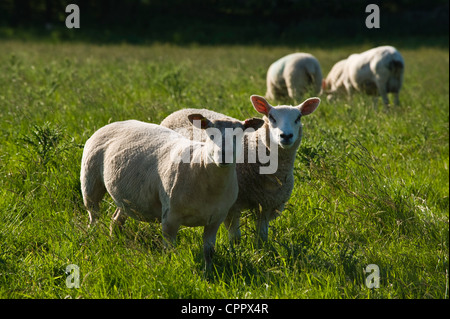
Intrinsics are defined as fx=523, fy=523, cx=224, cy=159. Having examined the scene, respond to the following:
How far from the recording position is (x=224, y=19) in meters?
32.5

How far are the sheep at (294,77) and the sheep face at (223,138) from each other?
584cm

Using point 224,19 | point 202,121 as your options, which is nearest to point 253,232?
point 202,121

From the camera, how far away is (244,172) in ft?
13.1

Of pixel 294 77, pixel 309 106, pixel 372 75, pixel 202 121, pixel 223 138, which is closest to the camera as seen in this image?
pixel 223 138

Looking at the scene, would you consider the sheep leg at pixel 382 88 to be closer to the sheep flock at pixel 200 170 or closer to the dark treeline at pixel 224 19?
the sheep flock at pixel 200 170

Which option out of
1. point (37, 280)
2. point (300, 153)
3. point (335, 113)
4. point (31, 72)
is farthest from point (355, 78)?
point (37, 280)

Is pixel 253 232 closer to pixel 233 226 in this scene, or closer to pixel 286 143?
pixel 233 226

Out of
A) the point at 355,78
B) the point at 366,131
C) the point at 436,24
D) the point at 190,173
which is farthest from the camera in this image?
the point at 436,24

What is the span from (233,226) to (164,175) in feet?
2.33

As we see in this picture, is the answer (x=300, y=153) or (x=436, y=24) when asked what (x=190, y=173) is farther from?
(x=436, y=24)

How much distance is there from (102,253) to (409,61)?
629 inches

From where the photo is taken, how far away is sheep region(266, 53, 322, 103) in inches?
362

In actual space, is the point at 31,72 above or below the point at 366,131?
above
